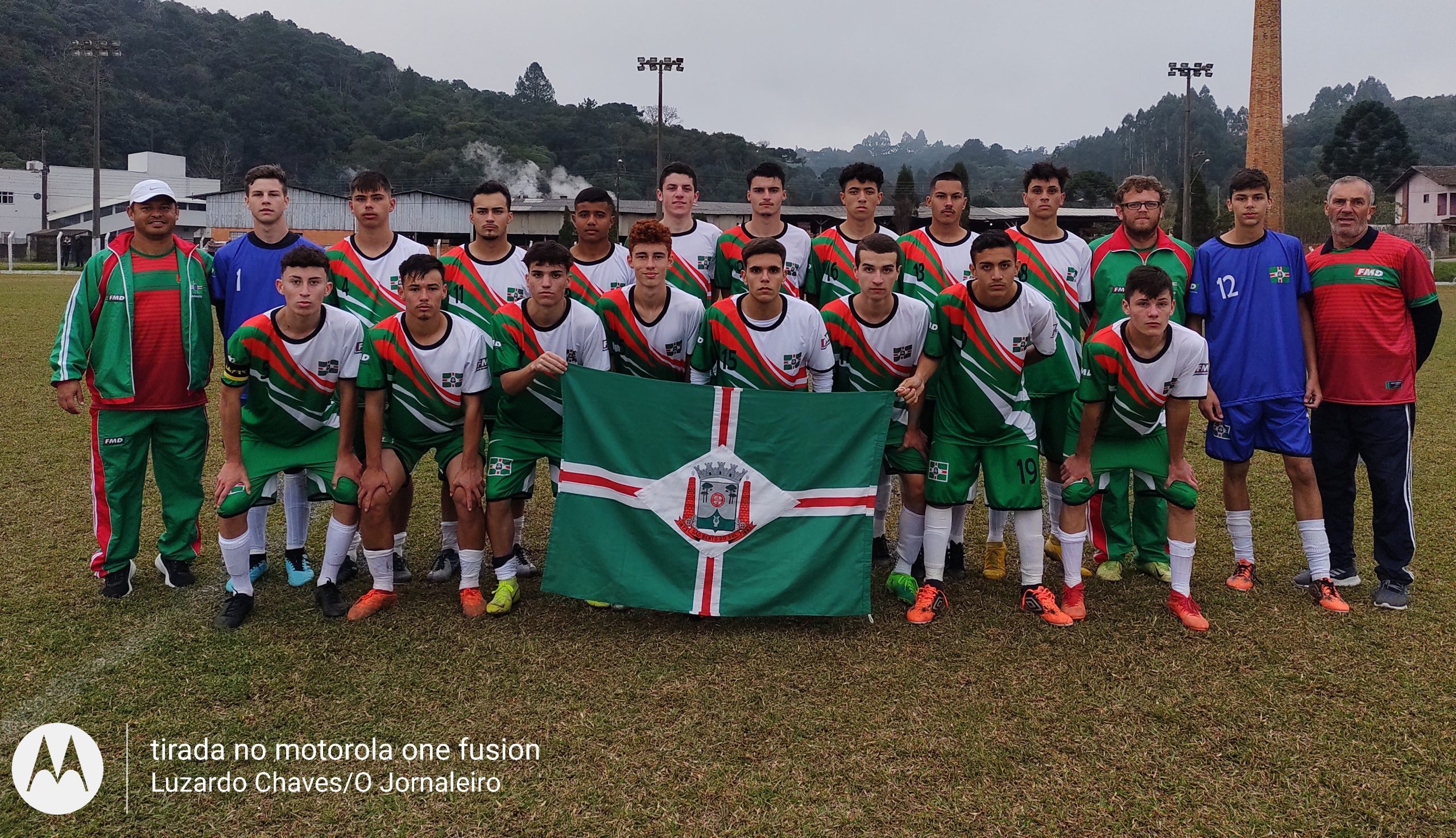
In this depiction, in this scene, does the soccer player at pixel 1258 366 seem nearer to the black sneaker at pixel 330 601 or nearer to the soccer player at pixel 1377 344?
the soccer player at pixel 1377 344

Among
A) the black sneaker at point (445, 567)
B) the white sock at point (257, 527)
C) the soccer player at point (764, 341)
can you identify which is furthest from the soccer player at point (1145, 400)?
the white sock at point (257, 527)

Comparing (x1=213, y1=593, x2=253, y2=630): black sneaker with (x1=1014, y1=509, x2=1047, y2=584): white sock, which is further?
(x1=1014, y1=509, x2=1047, y2=584): white sock

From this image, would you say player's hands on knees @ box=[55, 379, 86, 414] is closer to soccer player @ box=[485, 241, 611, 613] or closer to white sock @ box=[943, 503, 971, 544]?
soccer player @ box=[485, 241, 611, 613]

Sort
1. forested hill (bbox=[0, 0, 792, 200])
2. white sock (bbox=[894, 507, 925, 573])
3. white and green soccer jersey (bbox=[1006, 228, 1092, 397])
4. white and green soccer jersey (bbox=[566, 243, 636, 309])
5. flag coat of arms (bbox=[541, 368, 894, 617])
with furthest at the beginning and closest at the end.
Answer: forested hill (bbox=[0, 0, 792, 200]) < white and green soccer jersey (bbox=[566, 243, 636, 309]) < white and green soccer jersey (bbox=[1006, 228, 1092, 397]) < white sock (bbox=[894, 507, 925, 573]) < flag coat of arms (bbox=[541, 368, 894, 617])

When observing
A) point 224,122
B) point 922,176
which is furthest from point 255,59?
point 922,176

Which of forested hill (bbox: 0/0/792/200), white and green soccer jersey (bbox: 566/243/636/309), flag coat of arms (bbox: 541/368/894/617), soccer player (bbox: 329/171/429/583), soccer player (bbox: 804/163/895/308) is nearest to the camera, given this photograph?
flag coat of arms (bbox: 541/368/894/617)

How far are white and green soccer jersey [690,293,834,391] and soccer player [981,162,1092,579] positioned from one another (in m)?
1.33

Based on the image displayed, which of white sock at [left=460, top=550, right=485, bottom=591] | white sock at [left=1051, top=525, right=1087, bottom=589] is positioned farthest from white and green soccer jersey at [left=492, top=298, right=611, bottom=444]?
white sock at [left=1051, top=525, right=1087, bottom=589]

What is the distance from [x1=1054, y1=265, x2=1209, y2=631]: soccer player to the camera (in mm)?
4586

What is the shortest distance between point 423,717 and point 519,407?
70.7 inches

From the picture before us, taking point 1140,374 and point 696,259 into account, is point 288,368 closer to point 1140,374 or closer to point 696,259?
point 696,259

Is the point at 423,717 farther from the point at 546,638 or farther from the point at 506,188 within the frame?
the point at 506,188

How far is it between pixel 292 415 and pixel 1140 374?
430cm

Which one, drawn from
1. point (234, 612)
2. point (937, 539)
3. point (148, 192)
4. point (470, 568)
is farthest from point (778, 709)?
point (148, 192)
